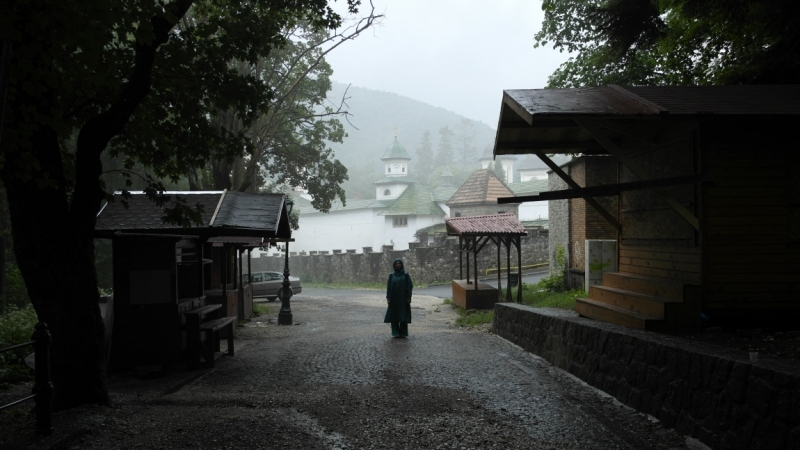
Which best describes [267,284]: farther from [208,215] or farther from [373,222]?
[373,222]

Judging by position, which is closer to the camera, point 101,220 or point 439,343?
point 101,220

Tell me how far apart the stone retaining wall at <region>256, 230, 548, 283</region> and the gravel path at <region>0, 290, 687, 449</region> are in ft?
90.3

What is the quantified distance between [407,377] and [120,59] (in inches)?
218

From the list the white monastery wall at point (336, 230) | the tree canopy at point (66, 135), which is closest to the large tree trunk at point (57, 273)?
the tree canopy at point (66, 135)

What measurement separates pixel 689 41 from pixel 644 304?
11407mm

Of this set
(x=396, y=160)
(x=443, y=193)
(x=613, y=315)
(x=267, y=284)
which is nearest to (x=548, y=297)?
(x=613, y=315)

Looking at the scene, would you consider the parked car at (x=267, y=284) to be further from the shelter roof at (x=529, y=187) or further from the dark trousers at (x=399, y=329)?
the shelter roof at (x=529, y=187)

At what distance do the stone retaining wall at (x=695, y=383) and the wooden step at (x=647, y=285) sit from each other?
2.82 ft

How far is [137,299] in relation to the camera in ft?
31.0

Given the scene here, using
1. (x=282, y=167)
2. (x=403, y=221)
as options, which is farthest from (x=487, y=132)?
(x=282, y=167)

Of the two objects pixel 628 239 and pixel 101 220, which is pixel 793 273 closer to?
pixel 628 239

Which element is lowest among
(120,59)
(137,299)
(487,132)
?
(137,299)

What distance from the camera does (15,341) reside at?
11.3 m

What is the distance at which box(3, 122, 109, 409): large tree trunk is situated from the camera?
6527 millimetres
